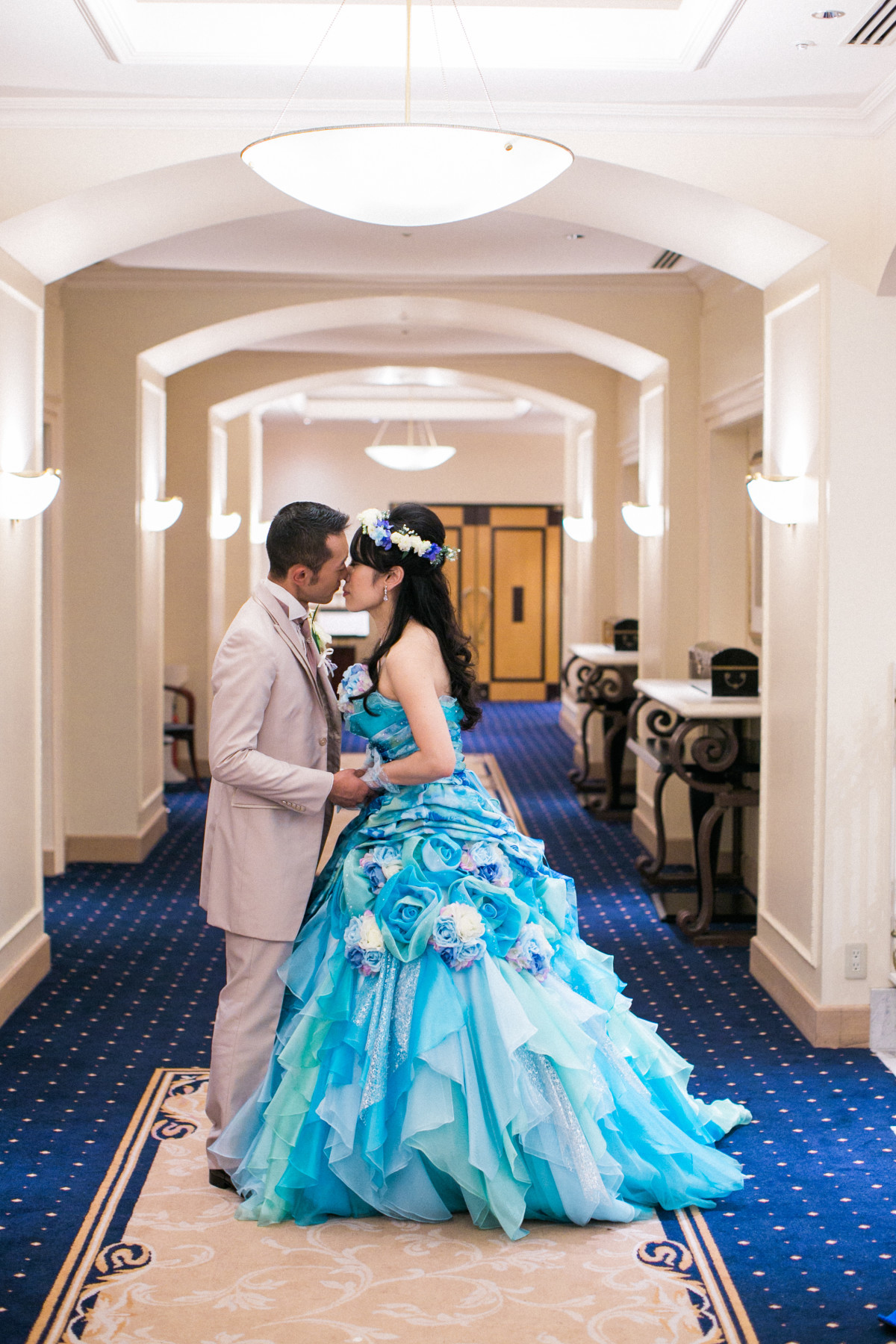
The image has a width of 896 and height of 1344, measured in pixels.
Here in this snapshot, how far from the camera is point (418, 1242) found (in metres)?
3.04

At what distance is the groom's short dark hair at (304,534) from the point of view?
10.7ft

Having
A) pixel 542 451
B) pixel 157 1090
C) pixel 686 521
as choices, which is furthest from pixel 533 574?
pixel 157 1090

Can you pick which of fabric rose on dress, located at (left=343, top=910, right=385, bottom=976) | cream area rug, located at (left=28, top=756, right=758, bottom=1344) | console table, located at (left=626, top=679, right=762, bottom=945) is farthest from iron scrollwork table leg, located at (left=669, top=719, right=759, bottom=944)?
fabric rose on dress, located at (left=343, top=910, right=385, bottom=976)

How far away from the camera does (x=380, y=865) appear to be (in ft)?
10.6

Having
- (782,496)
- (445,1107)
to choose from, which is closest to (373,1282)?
(445,1107)

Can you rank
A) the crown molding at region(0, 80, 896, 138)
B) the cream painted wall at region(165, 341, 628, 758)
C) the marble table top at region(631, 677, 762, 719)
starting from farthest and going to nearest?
the cream painted wall at region(165, 341, 628, 758), the marble table top at region(631, 677, 762, 719), the crown molding at region(0, 80, 896, 138)

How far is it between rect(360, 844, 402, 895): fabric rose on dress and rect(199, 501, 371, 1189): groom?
0.14 m

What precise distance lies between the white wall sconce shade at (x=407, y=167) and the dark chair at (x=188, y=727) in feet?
22.0

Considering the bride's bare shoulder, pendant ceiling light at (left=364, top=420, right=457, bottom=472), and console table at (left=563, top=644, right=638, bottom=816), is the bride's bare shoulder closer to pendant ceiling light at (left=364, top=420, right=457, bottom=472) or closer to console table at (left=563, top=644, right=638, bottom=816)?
console table at (left=563, top=644, right=638, bottom=816)

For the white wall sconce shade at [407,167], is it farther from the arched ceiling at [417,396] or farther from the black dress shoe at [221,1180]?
the arched ceiling at [417,396]

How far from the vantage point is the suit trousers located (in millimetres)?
3232

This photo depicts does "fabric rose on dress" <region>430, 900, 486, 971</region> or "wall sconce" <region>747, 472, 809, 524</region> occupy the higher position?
"wall sconce" <region>747, 472, 809, 524</region>

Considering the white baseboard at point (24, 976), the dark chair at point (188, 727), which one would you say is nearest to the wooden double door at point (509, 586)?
the dark chair at point (188, 727)

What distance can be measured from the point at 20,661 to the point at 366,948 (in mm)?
2432
